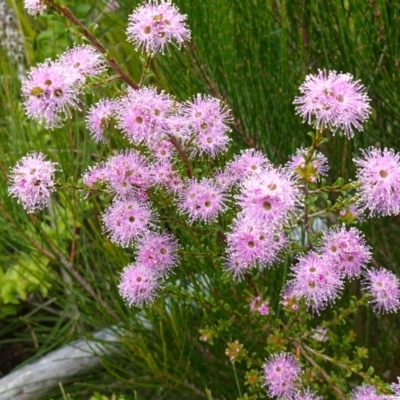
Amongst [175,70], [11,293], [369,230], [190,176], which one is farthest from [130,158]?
[11,293]

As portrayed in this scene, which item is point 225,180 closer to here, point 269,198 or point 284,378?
point 269,198

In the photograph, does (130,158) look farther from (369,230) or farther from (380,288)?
(369,230)

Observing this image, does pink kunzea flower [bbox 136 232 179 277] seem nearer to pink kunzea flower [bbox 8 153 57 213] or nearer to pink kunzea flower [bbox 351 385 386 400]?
pink kunzea flower [bbox 8 153 57 213]

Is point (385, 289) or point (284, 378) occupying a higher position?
point (385, 289)

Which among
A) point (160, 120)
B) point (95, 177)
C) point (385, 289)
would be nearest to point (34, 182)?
point (95, 177)

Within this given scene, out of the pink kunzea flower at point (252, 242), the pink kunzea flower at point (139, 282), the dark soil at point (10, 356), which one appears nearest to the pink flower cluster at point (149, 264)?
the pink kunzea flower at point (139, 282)

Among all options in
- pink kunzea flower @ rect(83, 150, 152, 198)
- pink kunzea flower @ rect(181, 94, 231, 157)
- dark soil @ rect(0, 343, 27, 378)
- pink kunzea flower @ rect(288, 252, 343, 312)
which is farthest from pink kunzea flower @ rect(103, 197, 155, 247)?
dark soil @ rect(0, 343, 27, 378)
